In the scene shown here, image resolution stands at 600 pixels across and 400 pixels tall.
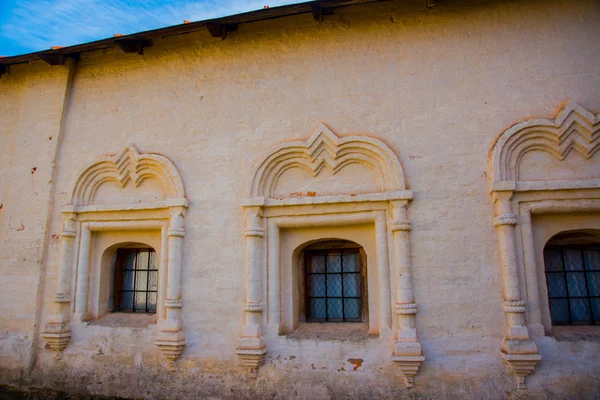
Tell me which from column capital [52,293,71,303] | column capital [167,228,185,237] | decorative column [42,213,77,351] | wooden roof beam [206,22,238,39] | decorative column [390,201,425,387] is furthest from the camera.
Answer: column capital [52,293,71,303]

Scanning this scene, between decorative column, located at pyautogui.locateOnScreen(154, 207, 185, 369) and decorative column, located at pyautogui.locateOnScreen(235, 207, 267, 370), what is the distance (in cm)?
85

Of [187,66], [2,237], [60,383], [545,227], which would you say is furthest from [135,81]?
[545,227]

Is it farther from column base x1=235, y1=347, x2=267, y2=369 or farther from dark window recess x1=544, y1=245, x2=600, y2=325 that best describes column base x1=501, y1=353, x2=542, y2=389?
column base x1=235, y1=347, x2=267, y2=369

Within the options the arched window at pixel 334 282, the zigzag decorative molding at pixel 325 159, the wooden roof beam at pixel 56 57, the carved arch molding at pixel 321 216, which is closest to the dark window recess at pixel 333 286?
the arched window at pixel 334 282

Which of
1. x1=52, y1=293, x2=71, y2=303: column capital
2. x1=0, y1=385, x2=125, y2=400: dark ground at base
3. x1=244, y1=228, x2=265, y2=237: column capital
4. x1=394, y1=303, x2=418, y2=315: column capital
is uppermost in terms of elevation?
x1=244, y1=228, x2=265, y2=237: column capital

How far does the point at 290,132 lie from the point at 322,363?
2967mm

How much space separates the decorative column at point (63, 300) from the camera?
5676 millimetres

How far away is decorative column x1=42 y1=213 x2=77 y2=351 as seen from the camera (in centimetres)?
568

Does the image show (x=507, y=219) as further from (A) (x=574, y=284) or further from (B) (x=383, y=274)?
(B) (x=383, y=274)

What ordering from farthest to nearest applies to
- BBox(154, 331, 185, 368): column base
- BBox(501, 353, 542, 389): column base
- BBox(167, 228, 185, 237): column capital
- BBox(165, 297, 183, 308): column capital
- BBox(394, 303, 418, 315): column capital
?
BBox(167, 228, 185, 237): column capital < BBox(165, 297, 183, 308): column capital < BBox(154, 331, 185, 368): column base < BBox(394, 303, 418, 315): column capital < BBox(501, 353, 542, 389): column base

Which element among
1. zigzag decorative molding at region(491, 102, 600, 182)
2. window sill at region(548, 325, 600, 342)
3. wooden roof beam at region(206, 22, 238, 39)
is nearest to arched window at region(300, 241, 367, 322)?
zigzag decorative molding at region(491, 102, 600, 182)

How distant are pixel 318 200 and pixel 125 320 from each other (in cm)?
330

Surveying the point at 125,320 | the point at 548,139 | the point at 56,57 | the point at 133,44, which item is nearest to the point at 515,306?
the point at 548,139

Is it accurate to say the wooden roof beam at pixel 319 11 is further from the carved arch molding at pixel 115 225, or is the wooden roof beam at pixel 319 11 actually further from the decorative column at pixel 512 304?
the decorative column at pixel 512 304
